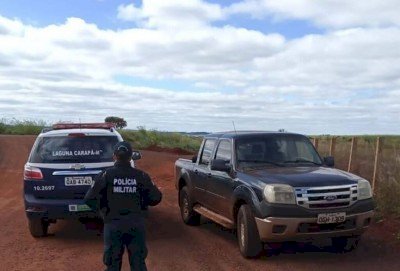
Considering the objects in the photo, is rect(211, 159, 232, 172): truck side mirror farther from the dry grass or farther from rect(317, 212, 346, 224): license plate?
the dry grass

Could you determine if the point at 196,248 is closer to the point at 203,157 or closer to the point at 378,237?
the point at 203,157

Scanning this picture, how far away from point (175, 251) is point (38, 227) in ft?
8.63

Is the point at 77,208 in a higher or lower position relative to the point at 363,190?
lower

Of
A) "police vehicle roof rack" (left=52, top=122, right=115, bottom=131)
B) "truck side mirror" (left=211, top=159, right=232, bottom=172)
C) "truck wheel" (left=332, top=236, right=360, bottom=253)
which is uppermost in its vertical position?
"police vehicle roof rack" (left=52, top=122, right=115, bottom=131)

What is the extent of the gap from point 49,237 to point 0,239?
2.68ft

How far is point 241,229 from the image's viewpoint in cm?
827

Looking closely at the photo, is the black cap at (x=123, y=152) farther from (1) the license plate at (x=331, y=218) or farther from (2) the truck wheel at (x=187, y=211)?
(2) the truck wheel at (x=187, y=211)

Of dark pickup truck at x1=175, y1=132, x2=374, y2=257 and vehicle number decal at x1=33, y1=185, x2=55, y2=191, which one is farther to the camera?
vehicle number decal at x1=33, y1=185, x2=55, y2=191

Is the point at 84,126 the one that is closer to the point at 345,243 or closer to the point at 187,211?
the point at 187,211

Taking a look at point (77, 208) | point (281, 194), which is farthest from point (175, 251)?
point (281, 194)

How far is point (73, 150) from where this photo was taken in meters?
9.53

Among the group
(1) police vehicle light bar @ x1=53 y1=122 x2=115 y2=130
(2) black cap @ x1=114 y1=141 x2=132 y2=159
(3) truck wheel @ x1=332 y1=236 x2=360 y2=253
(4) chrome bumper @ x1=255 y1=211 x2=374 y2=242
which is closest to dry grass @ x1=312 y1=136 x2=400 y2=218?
(3) truck wheel @ x1=332 y1=236 x2=360 y2=253

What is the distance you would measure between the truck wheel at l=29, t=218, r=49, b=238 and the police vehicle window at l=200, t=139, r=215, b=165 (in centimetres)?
306

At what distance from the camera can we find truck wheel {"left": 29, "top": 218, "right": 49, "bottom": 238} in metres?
9.68
